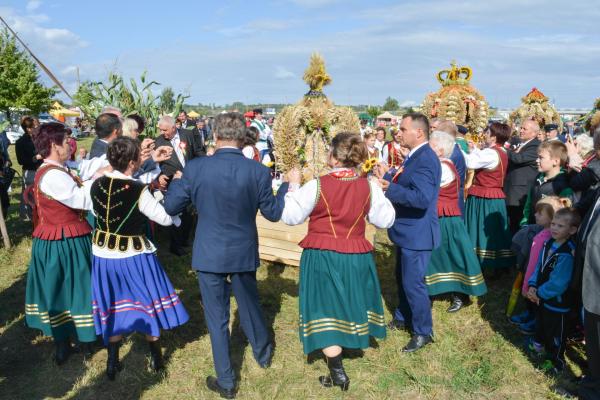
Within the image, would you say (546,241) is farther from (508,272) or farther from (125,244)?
(125,244)

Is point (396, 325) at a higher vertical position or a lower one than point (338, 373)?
lower

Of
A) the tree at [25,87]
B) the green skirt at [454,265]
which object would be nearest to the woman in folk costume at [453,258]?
the green skirt at [454,265]

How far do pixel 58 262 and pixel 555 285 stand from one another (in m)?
3.88

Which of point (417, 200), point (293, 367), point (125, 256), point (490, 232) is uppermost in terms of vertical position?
point (417, 200)

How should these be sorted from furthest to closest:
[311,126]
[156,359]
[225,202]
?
[311,126] < [156,359] < [225,202]

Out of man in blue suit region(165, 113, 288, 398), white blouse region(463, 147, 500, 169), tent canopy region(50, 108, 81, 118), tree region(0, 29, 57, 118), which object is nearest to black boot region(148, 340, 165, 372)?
man in blue suit region(165, 113, 288, 398)

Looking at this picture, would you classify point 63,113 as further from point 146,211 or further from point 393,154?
point 146,211

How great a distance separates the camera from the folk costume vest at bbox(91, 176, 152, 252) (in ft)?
10.6

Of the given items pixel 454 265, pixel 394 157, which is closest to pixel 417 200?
pixel 454 265

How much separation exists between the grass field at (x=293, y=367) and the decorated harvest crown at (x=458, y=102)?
2962mm

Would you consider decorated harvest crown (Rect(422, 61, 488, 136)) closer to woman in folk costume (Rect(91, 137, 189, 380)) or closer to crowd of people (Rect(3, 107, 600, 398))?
crowd of people (Rect(3, 107, 600, 398))

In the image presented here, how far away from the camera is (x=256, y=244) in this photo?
3.34m

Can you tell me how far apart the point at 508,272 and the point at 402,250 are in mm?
2548

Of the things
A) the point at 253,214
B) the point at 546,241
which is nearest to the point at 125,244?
the point at 253,214
